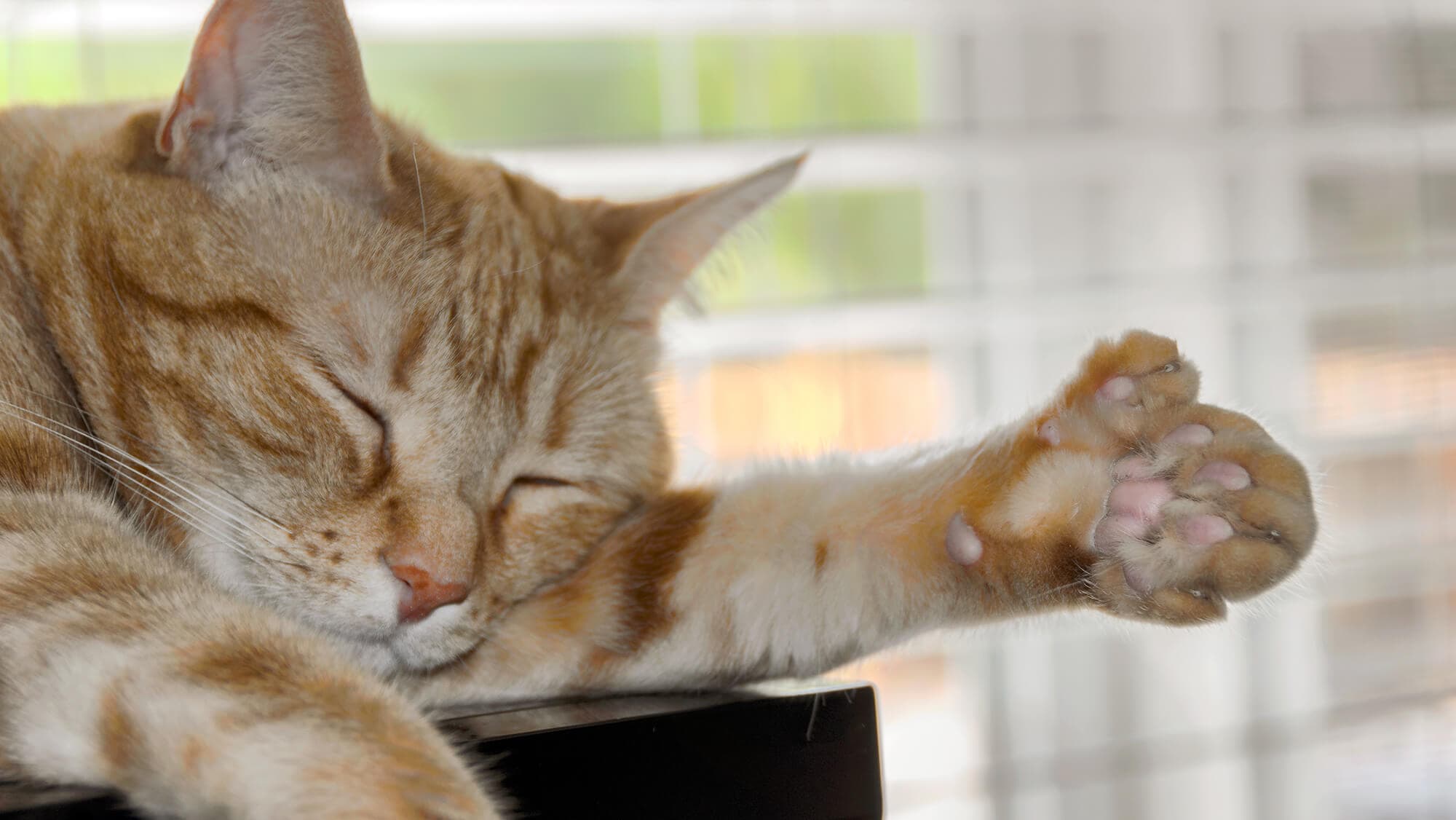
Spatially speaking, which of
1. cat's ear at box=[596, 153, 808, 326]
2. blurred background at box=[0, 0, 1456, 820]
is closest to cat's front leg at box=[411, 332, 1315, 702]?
cat's ear at box=[596, 153, 808, 326]

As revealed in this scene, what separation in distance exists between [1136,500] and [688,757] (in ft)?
1.01

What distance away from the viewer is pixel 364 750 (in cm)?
54

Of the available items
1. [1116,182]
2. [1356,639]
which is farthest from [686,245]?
[1356,639]

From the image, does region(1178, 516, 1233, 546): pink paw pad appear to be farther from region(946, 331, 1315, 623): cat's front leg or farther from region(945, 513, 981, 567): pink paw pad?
region(945, 513, 981, 567): pink paw pad

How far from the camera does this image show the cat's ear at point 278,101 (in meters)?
0.79

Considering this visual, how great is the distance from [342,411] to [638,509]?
0.86 feet

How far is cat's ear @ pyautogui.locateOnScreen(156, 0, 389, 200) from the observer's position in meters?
0.79

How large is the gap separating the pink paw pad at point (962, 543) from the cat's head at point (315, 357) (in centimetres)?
30

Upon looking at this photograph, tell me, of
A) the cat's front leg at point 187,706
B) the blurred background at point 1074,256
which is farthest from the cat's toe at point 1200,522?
the blurred background at point 1074,256

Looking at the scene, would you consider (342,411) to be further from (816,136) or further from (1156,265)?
(1156,265)

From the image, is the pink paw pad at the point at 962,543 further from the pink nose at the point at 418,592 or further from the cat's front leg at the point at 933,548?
the pink nose at the point at 418,592

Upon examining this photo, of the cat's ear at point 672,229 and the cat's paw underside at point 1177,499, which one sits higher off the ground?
the cat's ear at point 672,229

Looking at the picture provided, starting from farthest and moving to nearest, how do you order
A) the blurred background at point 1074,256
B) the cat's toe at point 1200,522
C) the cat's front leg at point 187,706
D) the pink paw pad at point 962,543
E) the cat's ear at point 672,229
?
the blurred background at point 1074,256 < the cat's ear at point 672,229 < the pink paw pad at point 962,543 < the cat's toe at point 1200,522 < the cat's front leg at point 187,706

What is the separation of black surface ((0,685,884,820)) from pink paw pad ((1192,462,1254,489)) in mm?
233
